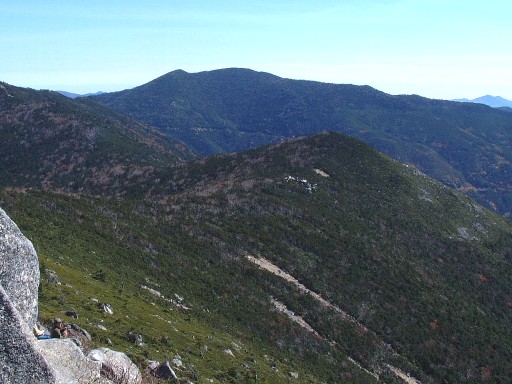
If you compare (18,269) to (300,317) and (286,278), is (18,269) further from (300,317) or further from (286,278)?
(286,278)

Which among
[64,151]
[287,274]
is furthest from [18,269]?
[64,151]

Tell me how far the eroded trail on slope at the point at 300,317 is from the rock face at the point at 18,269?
3931cm

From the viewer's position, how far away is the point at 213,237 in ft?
201

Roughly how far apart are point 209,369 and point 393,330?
36.4m

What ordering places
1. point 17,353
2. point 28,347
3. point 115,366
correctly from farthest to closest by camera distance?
point 115,366 < point 28,347 < point 17,353

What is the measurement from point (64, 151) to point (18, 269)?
145354 mm

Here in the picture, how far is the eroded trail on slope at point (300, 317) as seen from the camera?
156 ft

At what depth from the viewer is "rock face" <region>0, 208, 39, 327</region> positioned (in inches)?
452

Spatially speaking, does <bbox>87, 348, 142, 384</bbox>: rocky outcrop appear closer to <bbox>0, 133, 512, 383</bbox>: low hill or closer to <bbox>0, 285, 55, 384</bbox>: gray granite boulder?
<bbox>0, 285, 55, 384</bbox>: gray granite boulder

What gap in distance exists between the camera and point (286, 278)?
2251 inches

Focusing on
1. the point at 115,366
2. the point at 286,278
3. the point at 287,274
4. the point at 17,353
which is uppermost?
the point at 17,353

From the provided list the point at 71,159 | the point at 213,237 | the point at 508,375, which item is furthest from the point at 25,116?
the point at 508,375

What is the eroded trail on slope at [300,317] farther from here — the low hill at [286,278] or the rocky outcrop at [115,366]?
the rocky outcrop at [115,366]

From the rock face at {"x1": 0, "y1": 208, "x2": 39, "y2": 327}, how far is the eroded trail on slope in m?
39.3
